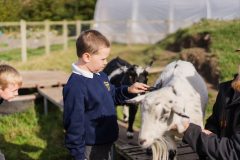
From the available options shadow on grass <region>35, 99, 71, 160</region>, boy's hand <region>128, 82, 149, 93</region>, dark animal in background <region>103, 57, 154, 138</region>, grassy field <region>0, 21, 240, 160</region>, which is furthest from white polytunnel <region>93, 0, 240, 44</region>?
boy's hand <region>128, 82, 149, 93</region>

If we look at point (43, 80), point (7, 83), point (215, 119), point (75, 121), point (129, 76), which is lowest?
point (43, 80)

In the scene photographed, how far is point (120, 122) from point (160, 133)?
402 cm

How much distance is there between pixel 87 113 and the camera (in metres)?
3.22

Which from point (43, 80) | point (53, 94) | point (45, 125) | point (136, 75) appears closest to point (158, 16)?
point (43, 80)

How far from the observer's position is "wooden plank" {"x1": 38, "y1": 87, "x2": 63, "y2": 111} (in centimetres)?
642

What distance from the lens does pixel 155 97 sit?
8.80 feet

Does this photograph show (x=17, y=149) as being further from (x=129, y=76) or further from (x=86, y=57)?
(x=86, y=57)

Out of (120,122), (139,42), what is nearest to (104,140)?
(120,122)

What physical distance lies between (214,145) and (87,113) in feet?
4.10

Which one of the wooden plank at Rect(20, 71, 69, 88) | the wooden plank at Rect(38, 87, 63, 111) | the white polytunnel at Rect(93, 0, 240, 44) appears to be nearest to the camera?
the wooden plank at Rect(38, 87, 63, 111)

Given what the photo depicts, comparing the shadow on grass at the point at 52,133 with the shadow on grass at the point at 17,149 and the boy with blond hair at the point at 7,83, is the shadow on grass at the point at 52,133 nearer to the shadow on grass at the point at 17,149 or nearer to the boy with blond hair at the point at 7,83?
the shadow on grass at the point at 17,149

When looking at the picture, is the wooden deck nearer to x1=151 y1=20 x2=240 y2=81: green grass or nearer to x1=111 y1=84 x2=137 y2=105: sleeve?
x1=111 y1=84 x2=137 y2=105: sleeve

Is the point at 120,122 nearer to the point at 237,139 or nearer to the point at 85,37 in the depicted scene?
the point at 85,37

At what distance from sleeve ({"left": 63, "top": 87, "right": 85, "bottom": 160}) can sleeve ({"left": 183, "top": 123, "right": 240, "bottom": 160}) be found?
1040 mm
